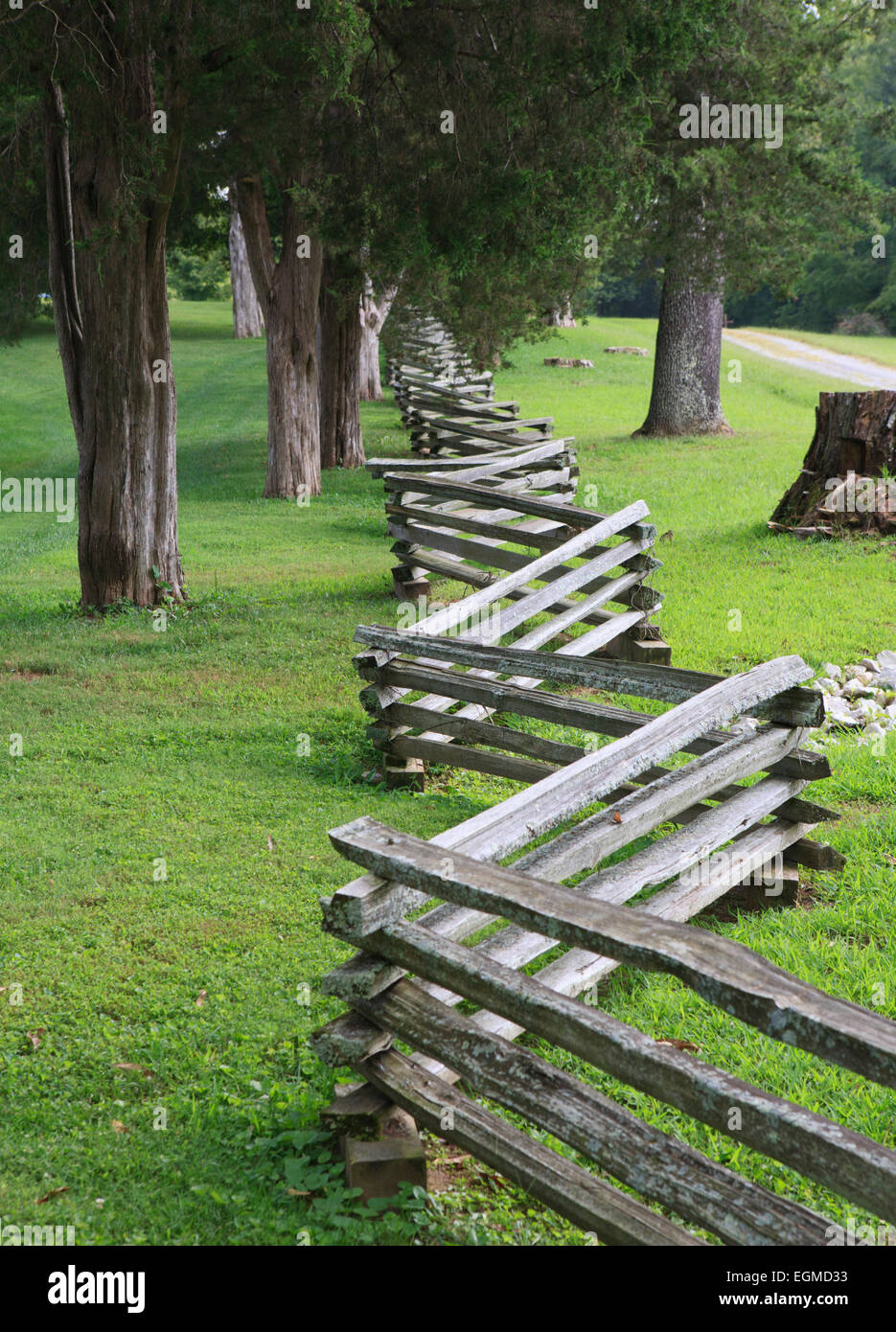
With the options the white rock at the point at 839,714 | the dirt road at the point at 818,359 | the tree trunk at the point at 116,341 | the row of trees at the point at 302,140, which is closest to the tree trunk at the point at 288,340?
the row of trees at the point at 302,140

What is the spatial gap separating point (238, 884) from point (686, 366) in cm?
1824

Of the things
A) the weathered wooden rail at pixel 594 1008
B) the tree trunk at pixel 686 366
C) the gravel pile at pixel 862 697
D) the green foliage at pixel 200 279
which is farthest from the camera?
the green foliage at pixel 200 279

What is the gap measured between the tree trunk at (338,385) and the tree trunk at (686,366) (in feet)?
18.6

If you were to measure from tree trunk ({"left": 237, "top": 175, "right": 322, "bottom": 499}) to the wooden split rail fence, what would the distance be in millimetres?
12247

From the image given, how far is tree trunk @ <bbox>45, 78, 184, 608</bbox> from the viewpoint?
9180mm

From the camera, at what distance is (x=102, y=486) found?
32.3 ft

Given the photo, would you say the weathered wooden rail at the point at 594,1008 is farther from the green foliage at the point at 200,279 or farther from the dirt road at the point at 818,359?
the green foliage at the point at 200,279

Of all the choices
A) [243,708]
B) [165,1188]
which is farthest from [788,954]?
[243,708]

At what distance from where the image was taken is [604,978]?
436 cm

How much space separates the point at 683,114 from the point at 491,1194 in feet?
53.2

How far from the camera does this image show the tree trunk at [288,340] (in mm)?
15977

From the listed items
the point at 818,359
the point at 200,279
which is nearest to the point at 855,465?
the point at 818,359

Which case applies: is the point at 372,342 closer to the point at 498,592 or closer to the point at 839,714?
the point at 498,592

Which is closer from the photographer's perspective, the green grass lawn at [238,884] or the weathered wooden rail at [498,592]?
the green grass lawn at [238,884]
